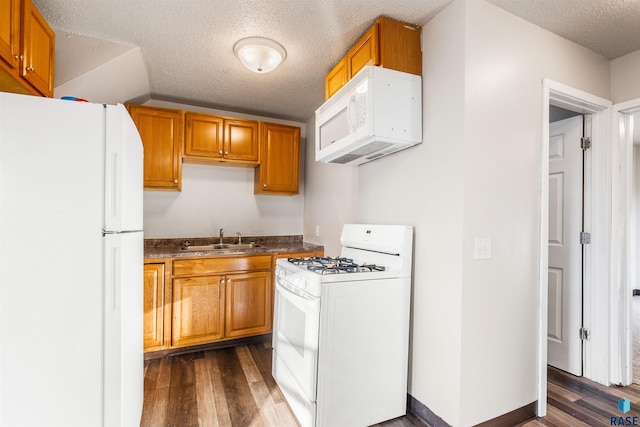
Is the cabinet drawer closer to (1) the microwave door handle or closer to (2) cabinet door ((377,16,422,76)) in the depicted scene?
(1) the microwave door handle

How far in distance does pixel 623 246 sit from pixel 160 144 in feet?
12.6

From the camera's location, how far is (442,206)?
5.67ft

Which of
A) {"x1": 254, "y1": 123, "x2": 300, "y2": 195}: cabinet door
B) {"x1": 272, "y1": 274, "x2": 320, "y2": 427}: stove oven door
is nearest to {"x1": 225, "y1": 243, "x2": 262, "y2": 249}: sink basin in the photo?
{"x1": 254, "y1": 123, "x2": 300, "y2": 195}: cabinet door

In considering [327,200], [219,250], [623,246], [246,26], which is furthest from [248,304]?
[623,246]

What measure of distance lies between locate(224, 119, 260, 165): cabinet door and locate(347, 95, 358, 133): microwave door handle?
1681 mm

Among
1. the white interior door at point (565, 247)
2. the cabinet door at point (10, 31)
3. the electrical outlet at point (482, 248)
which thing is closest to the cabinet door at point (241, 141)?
the cabinet door at point (10, 31)

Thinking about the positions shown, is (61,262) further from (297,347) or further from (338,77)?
(338,77)

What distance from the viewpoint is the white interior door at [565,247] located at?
2.33m

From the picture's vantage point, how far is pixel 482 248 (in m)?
1.67

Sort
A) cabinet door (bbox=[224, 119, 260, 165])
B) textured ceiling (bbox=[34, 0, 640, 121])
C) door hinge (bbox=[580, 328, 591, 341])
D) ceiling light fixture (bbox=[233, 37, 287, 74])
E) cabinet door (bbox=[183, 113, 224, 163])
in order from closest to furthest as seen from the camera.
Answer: textured ceiling (bbox=[34, 0, 640, 121]) → ceiling light fixture (bbox=[233, 37, 287, 74]) → door hinge (bbox=[580, 328, 591, 341]) → cabinet door (bbox=[183, 113, 224, 163]) → cabinet door (bbox=[224, 119, 260, 165])

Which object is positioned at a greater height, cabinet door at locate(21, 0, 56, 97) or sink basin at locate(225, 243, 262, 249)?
cabinet door at locate(21, 0, 56, 97)

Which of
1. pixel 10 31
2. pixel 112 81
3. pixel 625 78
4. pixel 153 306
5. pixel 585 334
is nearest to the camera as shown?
pixel 10 31

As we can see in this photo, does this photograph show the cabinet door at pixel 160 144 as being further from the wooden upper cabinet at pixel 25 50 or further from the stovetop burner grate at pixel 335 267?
the stovetop burner grate at pixel 335 267

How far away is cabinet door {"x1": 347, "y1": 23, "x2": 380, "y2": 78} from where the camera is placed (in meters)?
1.81
